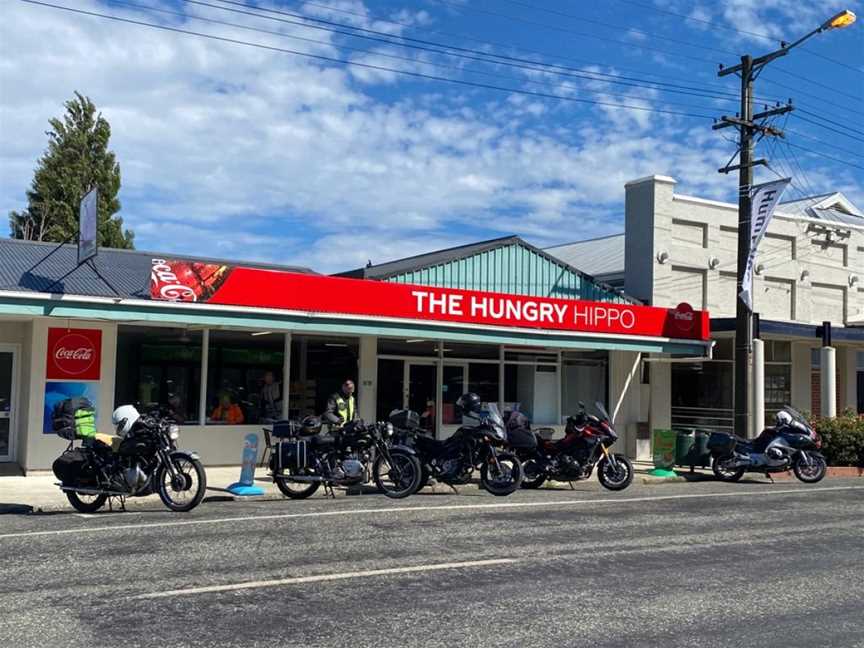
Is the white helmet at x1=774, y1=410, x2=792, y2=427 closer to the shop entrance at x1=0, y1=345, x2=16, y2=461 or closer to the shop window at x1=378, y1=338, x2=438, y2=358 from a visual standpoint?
the shop window at x1=378, y1=338, x2=438, y2=358

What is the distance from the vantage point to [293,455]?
41.8 ft

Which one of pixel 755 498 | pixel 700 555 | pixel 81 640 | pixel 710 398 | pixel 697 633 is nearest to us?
pixel 81 640

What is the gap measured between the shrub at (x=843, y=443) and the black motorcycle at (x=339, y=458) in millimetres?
10919

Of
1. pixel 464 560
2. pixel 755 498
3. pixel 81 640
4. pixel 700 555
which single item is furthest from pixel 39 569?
pixel 755 498

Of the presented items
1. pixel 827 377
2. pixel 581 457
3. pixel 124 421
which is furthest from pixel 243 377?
pixel 827 377

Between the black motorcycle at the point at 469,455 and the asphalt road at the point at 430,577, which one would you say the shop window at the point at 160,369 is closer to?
the asphalt road at the point at 430,577

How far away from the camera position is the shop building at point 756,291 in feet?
73.3

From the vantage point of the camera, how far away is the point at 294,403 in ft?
57.6

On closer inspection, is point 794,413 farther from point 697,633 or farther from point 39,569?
point 39,569

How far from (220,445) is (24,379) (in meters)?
3.58

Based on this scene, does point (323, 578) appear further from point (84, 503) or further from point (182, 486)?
point (84, 503)

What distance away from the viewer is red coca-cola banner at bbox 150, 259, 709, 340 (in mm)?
14664

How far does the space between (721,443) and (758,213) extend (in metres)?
5.15

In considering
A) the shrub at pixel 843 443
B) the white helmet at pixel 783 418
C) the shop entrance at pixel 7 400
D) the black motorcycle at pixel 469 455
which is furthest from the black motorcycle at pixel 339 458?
the shrub at pixel 843 443
